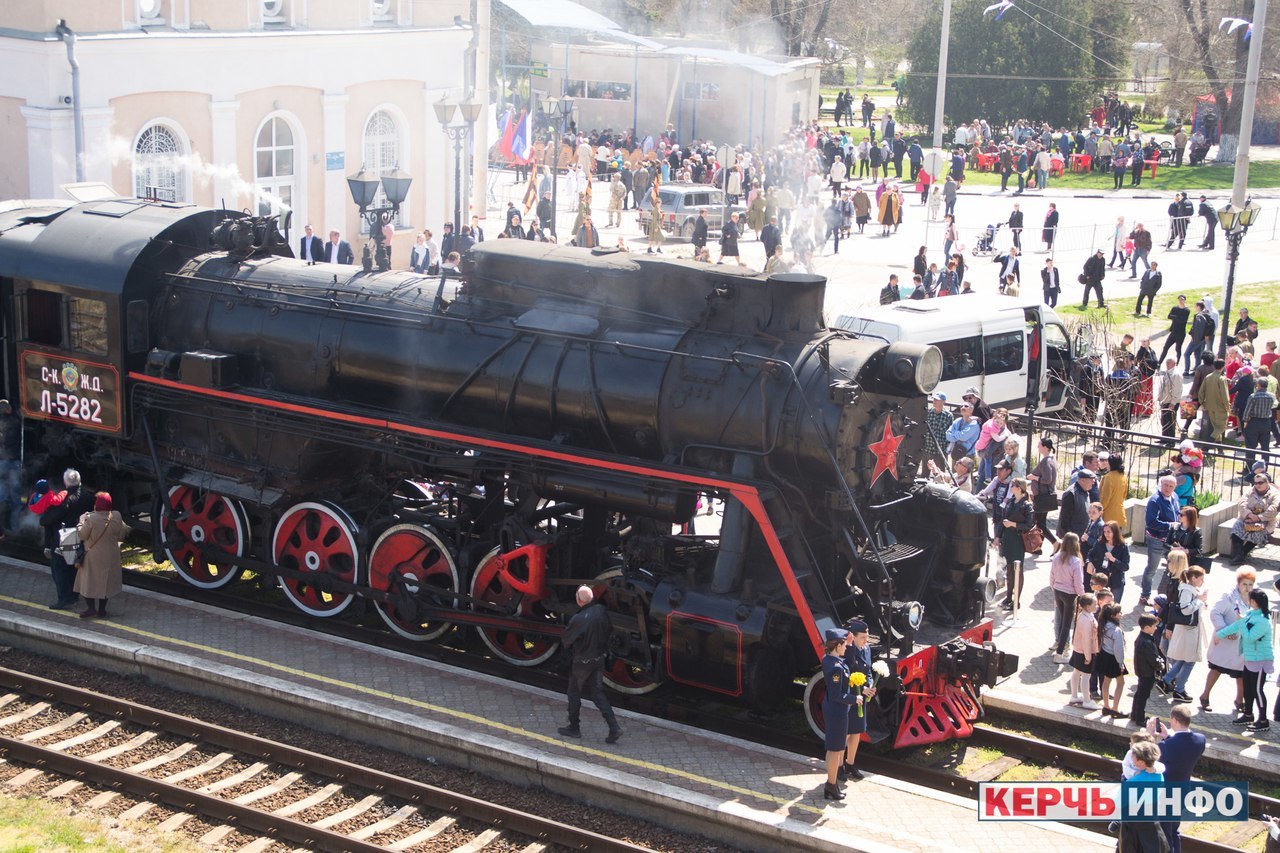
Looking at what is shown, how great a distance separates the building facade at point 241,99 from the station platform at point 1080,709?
13931mm

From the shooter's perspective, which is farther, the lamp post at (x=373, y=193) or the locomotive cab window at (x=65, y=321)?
the lamp post at (x=373, y=193)

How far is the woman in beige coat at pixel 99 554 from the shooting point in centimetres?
1328

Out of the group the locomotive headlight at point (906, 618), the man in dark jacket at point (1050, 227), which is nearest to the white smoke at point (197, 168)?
the locomotive headlight at point (906, 618)

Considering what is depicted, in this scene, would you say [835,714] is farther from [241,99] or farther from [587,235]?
[241,99]

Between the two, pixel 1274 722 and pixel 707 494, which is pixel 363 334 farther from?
pixel 1274 722

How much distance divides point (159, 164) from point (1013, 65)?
34.6 meters

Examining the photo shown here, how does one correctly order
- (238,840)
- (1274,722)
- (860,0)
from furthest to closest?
(860,0)
(1274,722)
(238,840)

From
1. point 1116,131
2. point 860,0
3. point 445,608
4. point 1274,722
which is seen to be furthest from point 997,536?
point 1116,131

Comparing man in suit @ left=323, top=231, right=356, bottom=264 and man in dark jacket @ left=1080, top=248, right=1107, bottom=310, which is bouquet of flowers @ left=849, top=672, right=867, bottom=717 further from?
man in dark jacket @ left=1080, top=248, right=1107, bottom=310

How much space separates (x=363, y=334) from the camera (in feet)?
43.3

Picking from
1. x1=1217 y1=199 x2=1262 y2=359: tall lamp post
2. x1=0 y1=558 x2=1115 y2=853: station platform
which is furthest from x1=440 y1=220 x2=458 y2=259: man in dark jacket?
x1=1217 y1=199 x2=1262 y2=359: tall lamp post

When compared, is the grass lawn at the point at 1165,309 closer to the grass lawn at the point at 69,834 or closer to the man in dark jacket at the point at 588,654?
the man in dark jacket at the point at 588,654

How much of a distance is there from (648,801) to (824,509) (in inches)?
110

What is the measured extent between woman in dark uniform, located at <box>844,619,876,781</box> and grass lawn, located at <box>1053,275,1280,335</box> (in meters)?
16.5
